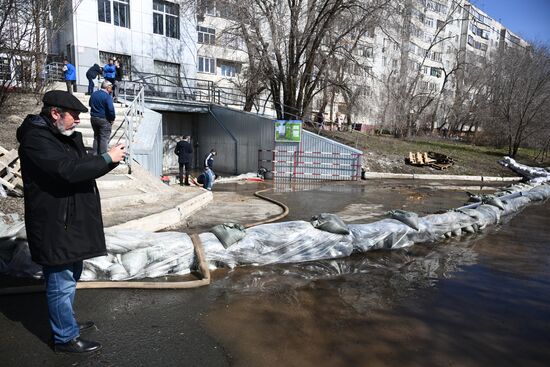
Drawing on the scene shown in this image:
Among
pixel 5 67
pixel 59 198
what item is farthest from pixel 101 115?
pixel 5 67

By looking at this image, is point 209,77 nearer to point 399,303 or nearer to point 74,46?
point 74,46

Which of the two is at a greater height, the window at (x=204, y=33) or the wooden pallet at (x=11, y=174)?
the window at (x=204, y=33)

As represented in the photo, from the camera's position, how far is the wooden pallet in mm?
6172

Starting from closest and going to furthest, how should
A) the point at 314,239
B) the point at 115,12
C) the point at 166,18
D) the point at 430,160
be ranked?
the point at 314,239 < the point at 430,160 < the point at 115,12 < the point at 166,18

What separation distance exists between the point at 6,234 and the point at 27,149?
88.1 inches

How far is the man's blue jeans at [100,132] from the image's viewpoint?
304 inches

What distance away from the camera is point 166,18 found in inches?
1075

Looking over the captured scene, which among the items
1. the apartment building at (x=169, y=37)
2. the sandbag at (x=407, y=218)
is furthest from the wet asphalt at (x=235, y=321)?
the apartment building at (x=169, y=37)

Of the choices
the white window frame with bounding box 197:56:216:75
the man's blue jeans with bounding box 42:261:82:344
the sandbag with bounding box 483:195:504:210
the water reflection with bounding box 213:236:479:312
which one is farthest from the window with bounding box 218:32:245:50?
the man's blue jeans with bounding box 42:261:82:344

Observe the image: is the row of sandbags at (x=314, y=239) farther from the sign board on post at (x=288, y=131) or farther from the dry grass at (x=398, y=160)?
the dry grass at (x=398, y=160)

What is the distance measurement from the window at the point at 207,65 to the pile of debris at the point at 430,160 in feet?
68.0

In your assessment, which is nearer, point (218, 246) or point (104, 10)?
point (218, 246)

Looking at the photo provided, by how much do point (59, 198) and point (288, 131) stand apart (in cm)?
1497

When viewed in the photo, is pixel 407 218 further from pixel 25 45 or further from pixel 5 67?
pixel 25 45
